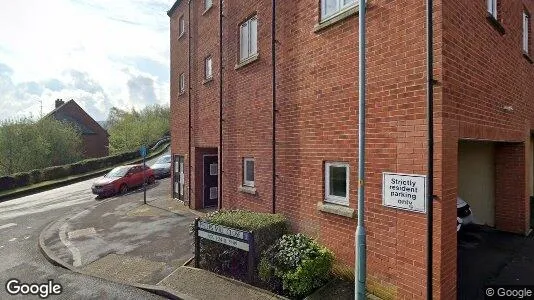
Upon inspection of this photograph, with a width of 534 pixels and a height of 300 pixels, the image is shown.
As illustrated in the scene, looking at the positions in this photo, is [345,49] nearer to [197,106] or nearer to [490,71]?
[490,71]

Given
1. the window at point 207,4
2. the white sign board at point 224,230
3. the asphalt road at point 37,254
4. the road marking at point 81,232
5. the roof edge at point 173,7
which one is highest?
the roof edge at point 173,7

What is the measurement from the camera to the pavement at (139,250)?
7039 millimetres

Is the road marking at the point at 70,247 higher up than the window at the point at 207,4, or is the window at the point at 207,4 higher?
the window at the point at 207,4

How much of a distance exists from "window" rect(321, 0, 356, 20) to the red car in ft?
54.0

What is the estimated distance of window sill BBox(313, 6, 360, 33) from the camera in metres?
6.31

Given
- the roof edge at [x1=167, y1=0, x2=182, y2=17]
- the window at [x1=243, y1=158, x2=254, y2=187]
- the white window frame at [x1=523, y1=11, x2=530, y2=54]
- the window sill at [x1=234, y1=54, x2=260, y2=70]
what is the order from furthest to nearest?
1. the roof edge at [x1=167, y1=0, x2=182, y2=17]
2. the window at [x1=243, y1=158, x2=254, y2=187]
3. the window sill at [x1=234, y1=54, x2=260, y2=70]
4. the white window frame at [x1=523, y1=11, x2=530, y2=54]

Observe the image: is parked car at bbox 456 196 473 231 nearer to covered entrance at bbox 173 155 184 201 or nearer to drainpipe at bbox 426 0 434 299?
drainpipe at bbox 426 0 434 299

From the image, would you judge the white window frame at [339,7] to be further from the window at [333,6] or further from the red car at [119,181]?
the red car at [119,181]

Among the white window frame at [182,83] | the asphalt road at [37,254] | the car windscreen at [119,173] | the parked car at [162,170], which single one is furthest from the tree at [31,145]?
the white window frame at [182,83]

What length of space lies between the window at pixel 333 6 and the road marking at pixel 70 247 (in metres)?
8.64

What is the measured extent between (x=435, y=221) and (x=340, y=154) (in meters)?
2.16

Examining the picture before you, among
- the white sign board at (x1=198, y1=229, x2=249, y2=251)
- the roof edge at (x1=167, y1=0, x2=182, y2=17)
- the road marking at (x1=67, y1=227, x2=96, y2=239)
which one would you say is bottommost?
the road marking at (x1=67, y1=227, x2=96, y2=239)

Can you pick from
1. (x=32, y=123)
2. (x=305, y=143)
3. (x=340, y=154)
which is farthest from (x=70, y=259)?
(x=32, y=123)

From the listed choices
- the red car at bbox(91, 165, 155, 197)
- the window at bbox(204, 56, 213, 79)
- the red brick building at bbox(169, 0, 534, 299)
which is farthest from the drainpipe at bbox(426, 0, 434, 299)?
the red car at bbox(91, 165, 155, 197)
